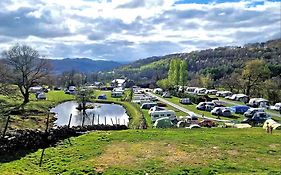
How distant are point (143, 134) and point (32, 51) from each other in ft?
213

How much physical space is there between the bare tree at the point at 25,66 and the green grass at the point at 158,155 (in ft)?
181

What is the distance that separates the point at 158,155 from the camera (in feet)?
83.0

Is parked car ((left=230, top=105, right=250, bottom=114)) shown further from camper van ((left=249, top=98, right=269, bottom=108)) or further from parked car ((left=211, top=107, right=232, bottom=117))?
camper van ((left=249, top=98, right=269, bottom=108))

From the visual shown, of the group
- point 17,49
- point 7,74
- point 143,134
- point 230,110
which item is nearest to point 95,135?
point 143,134

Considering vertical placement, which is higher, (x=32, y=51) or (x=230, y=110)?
(x=32, y=51)

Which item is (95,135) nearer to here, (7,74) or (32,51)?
(7,74)

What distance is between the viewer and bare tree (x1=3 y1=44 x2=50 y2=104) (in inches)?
3280

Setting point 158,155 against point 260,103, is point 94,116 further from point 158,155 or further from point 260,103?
point 158,155

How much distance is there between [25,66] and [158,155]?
2664 inches

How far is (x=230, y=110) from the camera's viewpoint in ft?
212

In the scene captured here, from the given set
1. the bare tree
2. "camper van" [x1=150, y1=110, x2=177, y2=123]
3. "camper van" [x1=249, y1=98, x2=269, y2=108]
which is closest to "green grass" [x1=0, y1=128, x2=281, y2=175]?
"camper van" [x1=150, y1=110, x2=177, y2=123]

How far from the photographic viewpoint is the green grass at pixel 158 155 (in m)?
21.9

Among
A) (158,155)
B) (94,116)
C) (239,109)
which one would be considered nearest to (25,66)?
(94,116)

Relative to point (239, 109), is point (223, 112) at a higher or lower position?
lower
